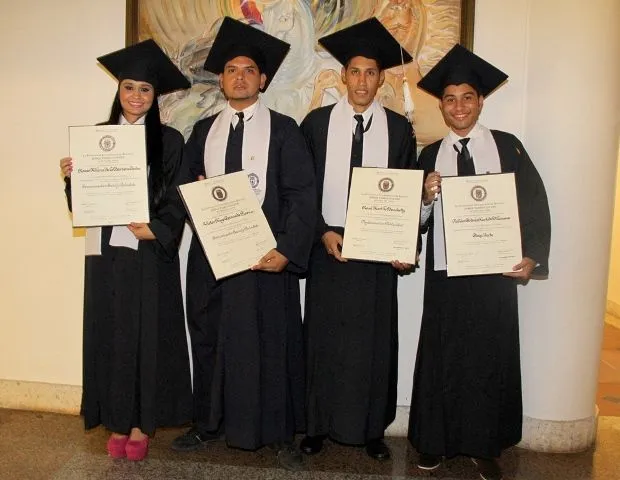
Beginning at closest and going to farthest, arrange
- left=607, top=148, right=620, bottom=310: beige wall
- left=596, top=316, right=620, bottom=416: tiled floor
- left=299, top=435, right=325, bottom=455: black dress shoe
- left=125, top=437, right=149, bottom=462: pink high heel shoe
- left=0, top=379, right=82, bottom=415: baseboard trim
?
left=125, top=437, right=149, bottom=462: pink high heel shoe < left=299, top=435, right=325, bottom=455: black dress shoe < left=0, top=379, right=82, bottom=415: baseboard trim < left=596, top=316, right=620, bottom=416: tiled floor < left=607, top=148, right=620, bottom=310: beige wall

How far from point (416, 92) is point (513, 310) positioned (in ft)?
4.17

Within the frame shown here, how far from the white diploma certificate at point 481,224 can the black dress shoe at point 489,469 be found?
3.26ft

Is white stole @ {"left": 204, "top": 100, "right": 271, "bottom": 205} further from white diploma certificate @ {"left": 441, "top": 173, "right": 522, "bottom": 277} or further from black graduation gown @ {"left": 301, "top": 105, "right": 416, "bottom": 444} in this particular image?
white diploma certificate @ {"left": 441, "top": 173, "right": 522, "bottom": 277}

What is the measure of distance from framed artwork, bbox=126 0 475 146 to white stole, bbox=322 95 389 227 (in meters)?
0.40

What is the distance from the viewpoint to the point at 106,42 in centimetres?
348

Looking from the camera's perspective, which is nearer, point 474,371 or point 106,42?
point 474,371

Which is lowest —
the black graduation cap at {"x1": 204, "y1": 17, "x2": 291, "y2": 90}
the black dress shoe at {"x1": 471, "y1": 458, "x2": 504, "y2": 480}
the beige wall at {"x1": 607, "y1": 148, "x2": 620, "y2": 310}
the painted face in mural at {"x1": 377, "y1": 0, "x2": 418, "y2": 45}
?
the black dress shoe at {"x1": 471, "y1": 458, "x2": 504, "y2": 480}

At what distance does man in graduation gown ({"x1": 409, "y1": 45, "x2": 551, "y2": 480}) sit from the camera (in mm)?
2936

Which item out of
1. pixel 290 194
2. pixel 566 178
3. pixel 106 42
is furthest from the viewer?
pixel 106 42

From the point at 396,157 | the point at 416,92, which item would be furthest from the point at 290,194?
the point at 416,92

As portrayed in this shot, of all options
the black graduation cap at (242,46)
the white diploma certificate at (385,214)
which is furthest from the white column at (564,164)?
the black graduation cap at (242,46)

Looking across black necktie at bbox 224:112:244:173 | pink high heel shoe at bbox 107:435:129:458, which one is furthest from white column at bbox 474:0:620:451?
pink high heel shoe at bbox 107:435:129:458

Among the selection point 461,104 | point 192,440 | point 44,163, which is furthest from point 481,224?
point 44,163

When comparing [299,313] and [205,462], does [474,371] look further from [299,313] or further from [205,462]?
[205,462]
